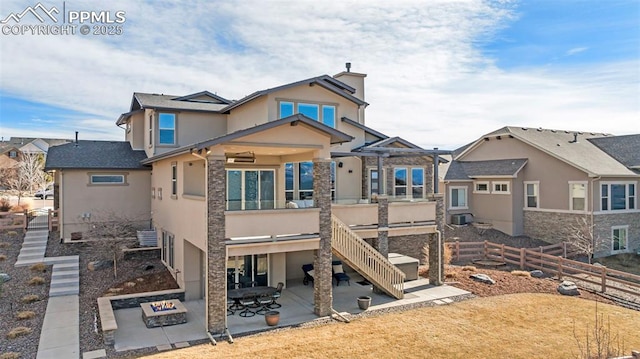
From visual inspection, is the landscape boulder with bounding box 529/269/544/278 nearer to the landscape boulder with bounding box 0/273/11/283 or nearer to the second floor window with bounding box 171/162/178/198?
the second floor window with bounding box 171/162/178/198

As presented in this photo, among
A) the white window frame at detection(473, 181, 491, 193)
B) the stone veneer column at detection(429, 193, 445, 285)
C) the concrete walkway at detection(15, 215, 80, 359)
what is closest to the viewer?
the concrete walkway at detection(15, 215, 80, 359)

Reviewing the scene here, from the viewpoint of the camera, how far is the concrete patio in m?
11.4

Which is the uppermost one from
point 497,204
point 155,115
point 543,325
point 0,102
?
point 0,102

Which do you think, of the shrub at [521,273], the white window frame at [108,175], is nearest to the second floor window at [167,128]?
the white window frame at [108,175]

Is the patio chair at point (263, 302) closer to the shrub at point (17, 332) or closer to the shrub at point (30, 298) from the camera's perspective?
the shrub at point (17, 332)

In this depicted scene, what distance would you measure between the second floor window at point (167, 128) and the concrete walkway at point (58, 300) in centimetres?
625

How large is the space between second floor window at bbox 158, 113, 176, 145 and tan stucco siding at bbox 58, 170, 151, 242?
2.55 metres

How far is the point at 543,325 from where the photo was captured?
12.8 metres

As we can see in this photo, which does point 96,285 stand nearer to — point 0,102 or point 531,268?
point 0,102

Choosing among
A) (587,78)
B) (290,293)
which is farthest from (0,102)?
(587,78)

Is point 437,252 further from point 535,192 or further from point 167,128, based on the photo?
point 535,192

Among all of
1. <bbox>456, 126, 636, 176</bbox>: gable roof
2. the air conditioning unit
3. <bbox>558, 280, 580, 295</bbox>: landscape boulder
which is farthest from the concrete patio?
<bbox>456, 126, 636, 176</bbox>: gable roof

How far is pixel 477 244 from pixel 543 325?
1052 centimetres

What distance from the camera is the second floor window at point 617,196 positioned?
25770 millimetres
